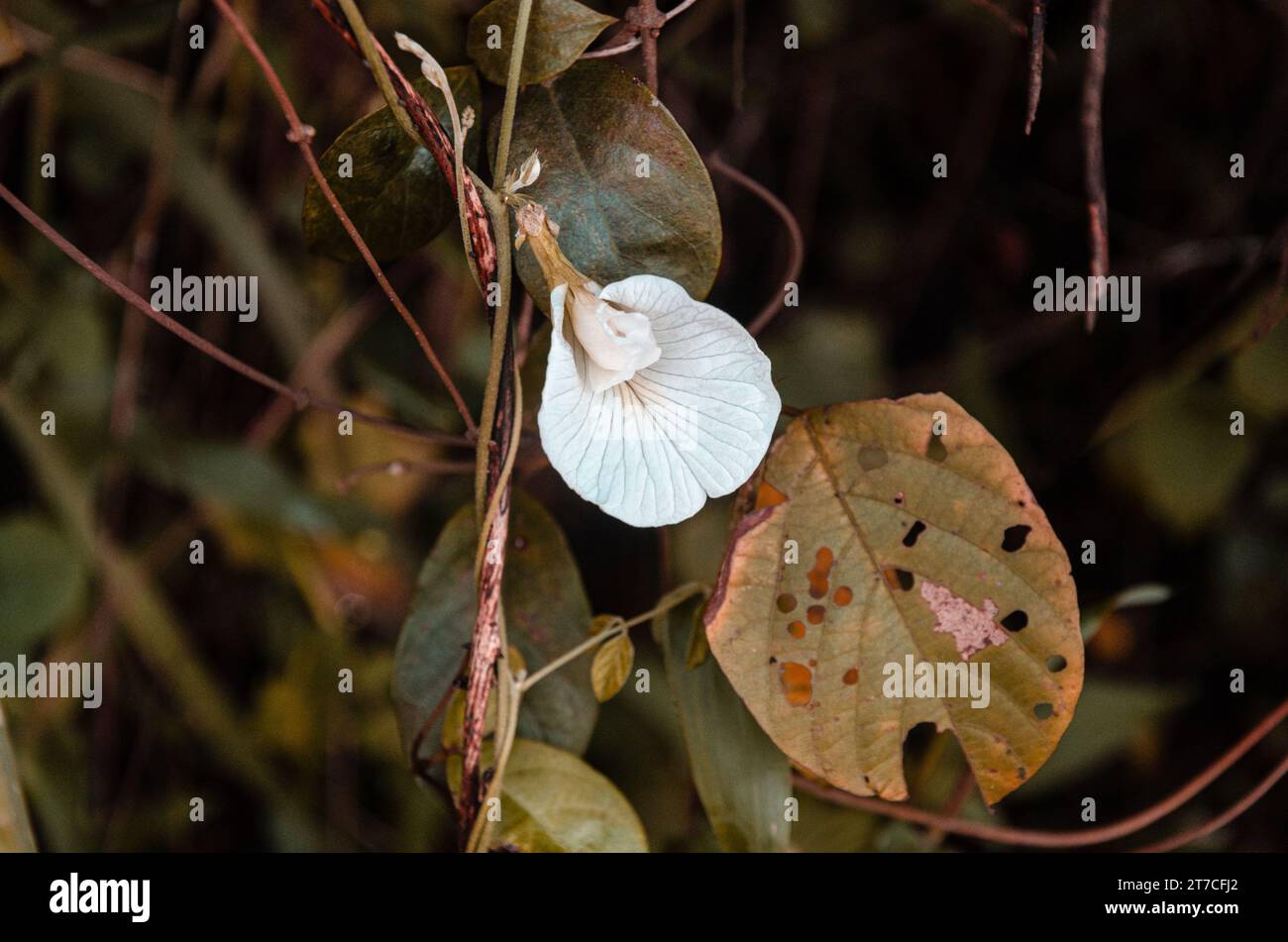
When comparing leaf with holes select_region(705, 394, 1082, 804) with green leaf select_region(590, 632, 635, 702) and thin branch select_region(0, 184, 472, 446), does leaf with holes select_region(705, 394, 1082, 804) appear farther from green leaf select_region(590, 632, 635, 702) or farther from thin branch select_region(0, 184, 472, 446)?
thin branch select_region(0, 184, 472, 446)

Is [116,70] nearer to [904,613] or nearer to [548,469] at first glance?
[548,469]

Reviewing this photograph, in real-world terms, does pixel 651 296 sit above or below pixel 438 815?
above

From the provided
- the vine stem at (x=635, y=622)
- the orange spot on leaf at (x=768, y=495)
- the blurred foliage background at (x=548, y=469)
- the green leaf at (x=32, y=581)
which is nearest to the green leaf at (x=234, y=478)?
the blurred foliage background at (x=548, y=469)

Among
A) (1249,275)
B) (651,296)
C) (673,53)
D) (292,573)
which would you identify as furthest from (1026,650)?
(292,573)

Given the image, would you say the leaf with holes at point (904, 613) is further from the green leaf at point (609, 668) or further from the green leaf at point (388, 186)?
the green leaf at point (388, 186)

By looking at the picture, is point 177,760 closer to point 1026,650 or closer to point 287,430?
point 287,430

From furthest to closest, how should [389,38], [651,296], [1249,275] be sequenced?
[389,38] → [1249,275] → [651,296]
